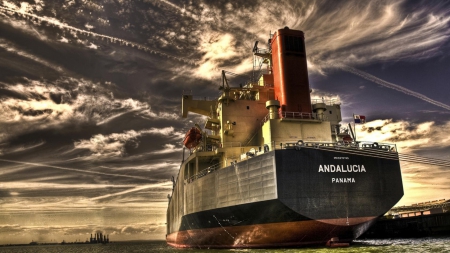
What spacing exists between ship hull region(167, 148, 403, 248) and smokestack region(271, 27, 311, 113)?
15.4 ft

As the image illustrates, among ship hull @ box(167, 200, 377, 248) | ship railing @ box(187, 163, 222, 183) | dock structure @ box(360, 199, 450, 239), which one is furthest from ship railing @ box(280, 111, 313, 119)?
dock structure @ box(360, 199, 450, 239)

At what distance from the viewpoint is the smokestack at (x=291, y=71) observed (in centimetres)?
2130

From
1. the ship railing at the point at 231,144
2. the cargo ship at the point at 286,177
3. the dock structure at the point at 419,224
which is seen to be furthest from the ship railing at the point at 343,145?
the dock structure at the point at 419,224

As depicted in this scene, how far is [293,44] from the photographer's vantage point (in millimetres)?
22359

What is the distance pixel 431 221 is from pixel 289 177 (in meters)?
19.3

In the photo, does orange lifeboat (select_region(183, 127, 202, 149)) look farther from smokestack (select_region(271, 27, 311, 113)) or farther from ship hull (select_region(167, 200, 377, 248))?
ship hull (select_region(167, 200, 377, 248))

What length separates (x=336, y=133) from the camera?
80.2 ft

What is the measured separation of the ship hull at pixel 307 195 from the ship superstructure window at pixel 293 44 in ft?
25.4

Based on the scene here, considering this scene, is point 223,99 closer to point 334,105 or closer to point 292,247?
point 334,105

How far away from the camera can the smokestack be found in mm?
21297

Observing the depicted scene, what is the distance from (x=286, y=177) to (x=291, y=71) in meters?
7.85

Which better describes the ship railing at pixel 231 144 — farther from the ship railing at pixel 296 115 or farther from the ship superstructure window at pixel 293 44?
the ship superstructure window at pixel 293 44

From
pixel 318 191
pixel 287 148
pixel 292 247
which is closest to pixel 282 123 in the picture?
pixel 287 148

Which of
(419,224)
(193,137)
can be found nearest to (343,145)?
(193,137)
